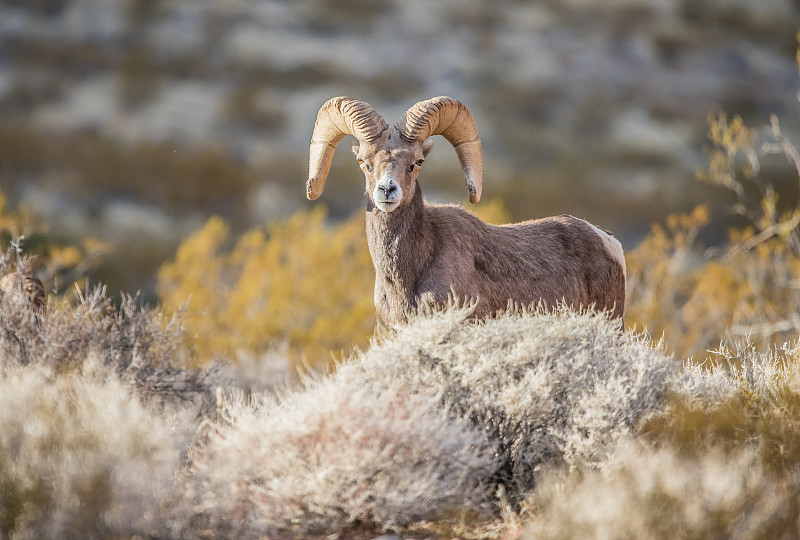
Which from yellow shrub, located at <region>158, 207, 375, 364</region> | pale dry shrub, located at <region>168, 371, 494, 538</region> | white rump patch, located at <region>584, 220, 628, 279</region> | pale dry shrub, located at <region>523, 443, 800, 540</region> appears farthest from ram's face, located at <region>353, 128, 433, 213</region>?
yellow shrub, located at <region>158, 207, 375, 364</region>

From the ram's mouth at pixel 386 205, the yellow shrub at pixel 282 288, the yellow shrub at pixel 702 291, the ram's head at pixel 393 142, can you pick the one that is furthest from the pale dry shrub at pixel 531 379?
the yellow shrub at pixel 282 288

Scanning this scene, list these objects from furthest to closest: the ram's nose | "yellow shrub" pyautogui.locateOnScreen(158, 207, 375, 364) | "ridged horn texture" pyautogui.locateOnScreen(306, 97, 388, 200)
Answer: "yellow shrub" pyautogui.locateOnScreen(158, 207, 375, 364) < "ridged horn texture" pyautogui.locateOnScreen(306, 97, 388, 200) < the ram's nose

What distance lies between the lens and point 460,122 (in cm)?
784

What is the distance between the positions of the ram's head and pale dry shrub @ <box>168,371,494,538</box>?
206 cm

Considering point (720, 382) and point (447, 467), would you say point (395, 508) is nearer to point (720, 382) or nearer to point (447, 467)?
point (447, 467)

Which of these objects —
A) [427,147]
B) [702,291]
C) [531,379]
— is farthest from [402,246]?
[702,291]

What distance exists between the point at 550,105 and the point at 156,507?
4209 cm

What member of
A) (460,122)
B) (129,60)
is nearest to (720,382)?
(460,122)

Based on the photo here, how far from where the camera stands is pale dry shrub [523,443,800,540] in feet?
14.0

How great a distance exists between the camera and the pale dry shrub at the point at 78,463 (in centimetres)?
438

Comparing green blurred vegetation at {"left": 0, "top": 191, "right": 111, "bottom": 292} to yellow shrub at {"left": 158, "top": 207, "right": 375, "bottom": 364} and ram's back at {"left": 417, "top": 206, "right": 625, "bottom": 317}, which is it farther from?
yellow shrub at {"left": 158, "top": 207, "right": 375, "bottom": 364}

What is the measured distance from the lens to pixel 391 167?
6.98 meters

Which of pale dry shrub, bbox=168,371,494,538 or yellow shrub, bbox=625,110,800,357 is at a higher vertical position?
yellow shrub, bbox=625,110,800,357

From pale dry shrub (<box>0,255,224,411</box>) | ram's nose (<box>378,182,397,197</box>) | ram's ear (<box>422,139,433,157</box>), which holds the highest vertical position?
ram's ear (<box>422,139,433,157</box>)
